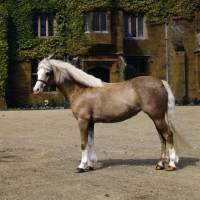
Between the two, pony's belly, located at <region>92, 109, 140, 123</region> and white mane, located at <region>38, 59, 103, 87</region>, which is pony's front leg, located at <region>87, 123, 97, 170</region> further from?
white mane, located at <region>38, 59, 103, 87</region>

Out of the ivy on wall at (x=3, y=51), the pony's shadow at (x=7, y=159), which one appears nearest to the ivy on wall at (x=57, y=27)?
the ivy on wall at (x=3, y=51)

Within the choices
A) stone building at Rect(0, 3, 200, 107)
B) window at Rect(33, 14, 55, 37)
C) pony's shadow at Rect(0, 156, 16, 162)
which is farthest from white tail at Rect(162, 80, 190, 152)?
window at Rect(33, 14, 55, 37)

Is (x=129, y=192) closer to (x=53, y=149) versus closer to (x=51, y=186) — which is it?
(x=51, y=186)

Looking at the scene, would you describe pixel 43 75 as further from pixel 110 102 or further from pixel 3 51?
pixel 3 51

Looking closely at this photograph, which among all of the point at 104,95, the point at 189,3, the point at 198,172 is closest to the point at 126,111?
the point at 104,95

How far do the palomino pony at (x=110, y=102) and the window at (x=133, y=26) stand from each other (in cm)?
2397

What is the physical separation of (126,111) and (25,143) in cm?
476

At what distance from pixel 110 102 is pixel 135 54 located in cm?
2411

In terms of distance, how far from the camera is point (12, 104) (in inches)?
1195

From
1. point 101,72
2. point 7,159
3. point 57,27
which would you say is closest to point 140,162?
point 7,159

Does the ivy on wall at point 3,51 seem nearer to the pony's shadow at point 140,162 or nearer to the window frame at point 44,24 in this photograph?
the window frame at point 44,24

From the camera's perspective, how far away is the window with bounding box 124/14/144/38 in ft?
105

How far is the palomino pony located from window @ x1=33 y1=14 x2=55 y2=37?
2344cm

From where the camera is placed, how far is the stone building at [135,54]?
30562mm
